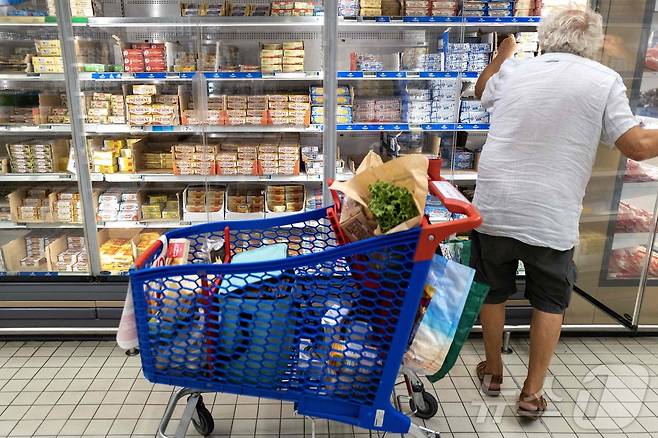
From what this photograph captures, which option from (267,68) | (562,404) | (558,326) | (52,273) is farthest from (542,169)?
(52,273)

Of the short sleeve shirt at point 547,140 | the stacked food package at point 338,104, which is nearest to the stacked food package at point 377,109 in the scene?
the stacked food package at point 338,104

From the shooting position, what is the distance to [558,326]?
2260 millimetres

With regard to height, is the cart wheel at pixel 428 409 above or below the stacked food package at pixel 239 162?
below

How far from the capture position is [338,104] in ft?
10.8

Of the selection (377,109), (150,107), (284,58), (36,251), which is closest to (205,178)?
(150,107)

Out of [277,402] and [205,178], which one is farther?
[205,178]

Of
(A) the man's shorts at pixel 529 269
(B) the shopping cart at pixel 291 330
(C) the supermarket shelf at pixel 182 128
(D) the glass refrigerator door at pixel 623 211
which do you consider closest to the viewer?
(B) the shopping cart at pixel 291 330

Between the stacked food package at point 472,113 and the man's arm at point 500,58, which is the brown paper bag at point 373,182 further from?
the stacked food package at point 472,113

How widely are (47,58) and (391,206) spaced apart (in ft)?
9.04

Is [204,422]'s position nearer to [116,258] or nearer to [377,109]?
[116,258]

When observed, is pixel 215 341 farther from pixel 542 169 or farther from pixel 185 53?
pixel 185 53

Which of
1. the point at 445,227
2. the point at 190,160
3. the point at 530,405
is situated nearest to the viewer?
the point at 445,227

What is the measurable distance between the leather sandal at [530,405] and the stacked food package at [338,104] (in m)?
1.96

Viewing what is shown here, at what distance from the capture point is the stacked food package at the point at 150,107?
3258 millimetres
